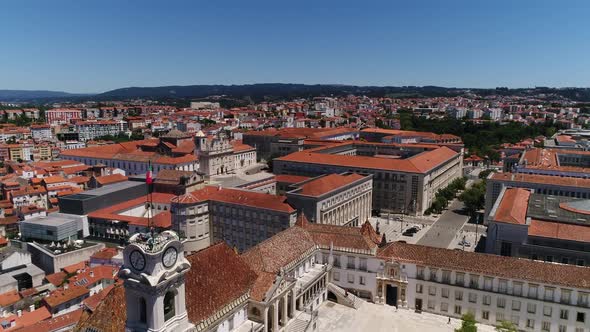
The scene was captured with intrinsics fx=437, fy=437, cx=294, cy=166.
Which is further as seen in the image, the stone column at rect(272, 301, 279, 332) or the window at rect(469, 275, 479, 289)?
the window at rect(469, 275, 479, 289)

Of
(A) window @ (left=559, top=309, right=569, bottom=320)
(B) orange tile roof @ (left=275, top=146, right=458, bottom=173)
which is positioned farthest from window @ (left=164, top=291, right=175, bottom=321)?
(B) orange tile roof @ (left=275, top=146, right=458, bottom=173)

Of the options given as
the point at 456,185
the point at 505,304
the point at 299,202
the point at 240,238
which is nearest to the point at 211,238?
the point at 240,238

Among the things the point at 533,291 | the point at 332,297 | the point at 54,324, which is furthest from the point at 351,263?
the point at 54,324

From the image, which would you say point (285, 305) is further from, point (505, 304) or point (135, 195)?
point (135, 195)

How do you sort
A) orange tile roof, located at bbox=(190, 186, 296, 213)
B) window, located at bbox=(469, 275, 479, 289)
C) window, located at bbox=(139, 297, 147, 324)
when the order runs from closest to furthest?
window, located at bbox=(139, 297, 147, 324) → window, located at bbox=(469, 275, 479, 289) → orange tile roof, located at bbox=(190, 186, 296, 213)

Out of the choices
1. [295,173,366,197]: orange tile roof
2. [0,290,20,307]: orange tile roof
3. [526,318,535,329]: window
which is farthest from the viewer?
[295,173,366,197]: orange tile roof

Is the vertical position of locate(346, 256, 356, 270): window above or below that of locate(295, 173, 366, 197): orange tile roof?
below

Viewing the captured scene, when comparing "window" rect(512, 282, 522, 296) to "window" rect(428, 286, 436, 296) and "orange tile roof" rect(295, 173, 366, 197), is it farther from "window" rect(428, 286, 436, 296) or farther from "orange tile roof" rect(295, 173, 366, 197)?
"orange tile roof" rect(295, 173, 366, 197)
